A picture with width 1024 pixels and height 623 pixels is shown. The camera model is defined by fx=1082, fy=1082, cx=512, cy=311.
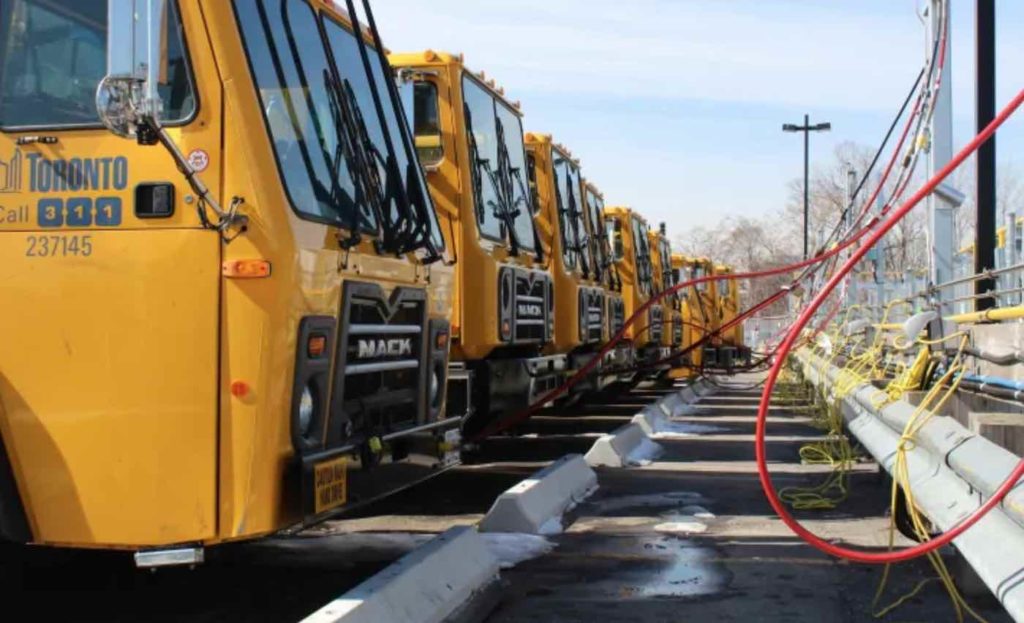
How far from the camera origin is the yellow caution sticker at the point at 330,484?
4.38m

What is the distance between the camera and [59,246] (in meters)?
4.19

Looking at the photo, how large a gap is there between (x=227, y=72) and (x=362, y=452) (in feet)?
5.73

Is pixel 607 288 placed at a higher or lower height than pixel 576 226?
lower

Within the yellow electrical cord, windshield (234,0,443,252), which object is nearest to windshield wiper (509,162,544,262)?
windshield (234,0,443,252)

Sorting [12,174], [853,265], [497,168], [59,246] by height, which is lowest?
[853,265]

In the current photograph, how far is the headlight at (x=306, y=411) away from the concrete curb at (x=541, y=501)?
2.48 metres

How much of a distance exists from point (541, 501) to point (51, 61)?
4.09 metres

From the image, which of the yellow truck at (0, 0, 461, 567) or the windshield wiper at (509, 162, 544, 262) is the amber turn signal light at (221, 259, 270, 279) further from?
the windshield wiper at (509, 162, 544, 262)

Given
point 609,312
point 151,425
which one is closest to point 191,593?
point 151,425

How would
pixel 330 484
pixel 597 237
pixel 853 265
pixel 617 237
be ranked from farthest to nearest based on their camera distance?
pixel 617 237 < pixel 597 237 < pixel 330 484 < pixel 853 265

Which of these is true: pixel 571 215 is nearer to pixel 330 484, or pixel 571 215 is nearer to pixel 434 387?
pixel 434 387

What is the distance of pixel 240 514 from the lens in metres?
4.07

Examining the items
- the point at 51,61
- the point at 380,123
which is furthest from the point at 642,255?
the point at 51,61

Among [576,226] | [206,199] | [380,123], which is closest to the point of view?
[206,199]
